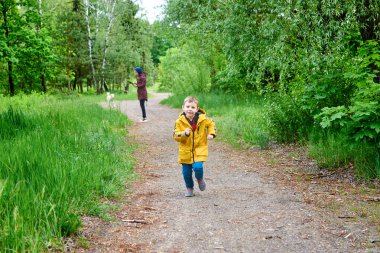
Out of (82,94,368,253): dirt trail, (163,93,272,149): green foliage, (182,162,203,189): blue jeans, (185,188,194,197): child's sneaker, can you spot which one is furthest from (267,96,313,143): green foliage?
(185,188,194,197): child's sneaker

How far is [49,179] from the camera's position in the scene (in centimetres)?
445

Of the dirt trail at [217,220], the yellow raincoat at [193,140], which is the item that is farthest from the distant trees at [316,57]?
the yellow raincoat at [193,140]

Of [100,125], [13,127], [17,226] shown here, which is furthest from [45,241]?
[100,125]

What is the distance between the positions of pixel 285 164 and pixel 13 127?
220 inches

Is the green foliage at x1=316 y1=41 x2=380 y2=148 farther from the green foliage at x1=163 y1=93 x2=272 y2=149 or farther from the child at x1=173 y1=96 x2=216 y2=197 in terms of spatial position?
the green foliage at x1=163 y1=93 x2=272 y2=149

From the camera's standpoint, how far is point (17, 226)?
3.24 metres

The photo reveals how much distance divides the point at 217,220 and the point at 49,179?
2065 mm

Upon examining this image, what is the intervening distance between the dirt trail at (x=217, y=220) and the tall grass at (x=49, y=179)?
364 millimetres

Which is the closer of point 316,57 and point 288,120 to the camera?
point 316,57

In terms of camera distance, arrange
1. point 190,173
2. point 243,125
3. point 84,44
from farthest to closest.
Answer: point 84,44
point 243,125
point 190,173

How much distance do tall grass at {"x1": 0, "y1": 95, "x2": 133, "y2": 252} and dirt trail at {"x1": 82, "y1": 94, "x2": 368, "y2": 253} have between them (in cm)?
36

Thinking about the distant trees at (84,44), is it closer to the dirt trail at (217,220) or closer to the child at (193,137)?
the dirt trail at (217,220)

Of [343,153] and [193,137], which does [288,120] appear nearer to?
[343,153]

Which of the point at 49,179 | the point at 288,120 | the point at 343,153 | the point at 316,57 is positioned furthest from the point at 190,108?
the point at 288,120
